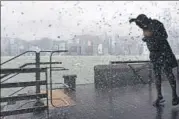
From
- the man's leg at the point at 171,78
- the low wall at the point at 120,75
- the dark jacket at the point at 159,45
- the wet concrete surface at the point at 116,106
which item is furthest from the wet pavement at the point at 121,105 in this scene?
the dark jacket at the point at 159,45

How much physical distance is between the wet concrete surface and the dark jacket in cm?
92

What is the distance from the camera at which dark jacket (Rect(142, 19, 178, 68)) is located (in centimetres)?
550

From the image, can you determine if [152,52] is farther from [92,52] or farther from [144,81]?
[144,81]

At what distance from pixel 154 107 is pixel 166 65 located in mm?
852

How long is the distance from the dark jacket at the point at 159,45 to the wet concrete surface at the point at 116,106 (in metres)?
0.92

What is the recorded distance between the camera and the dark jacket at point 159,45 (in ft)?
18.1

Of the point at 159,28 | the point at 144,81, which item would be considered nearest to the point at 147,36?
the point at 159,28

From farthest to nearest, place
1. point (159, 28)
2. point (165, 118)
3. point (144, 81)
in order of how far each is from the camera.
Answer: point (144, 81)
point (159, 28)
point (165, 118)

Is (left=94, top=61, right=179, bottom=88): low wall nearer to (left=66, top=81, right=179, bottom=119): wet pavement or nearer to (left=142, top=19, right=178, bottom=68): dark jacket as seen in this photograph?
(left=66, top=81, right=179, bottom=119): wet pavement

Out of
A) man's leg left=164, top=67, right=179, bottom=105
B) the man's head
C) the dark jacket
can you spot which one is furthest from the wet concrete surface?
the man's head

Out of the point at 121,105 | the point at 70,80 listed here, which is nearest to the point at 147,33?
the point at 121,105

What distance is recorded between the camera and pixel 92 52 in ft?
23.6

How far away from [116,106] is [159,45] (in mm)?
1493

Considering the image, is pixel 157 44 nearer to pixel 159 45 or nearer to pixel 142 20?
pixel 159 45
